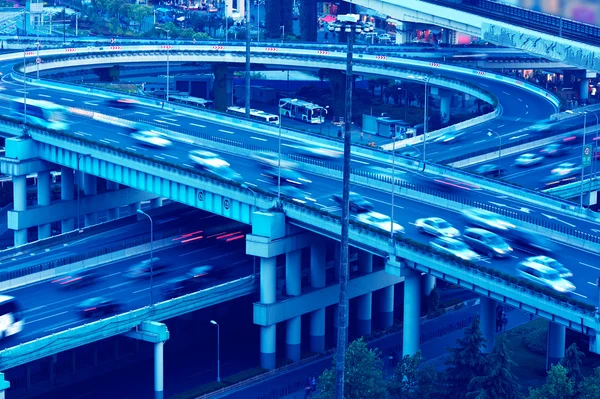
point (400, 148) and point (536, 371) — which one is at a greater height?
point (400, 148)

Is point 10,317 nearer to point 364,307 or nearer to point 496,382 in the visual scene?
Answer: point 364,307

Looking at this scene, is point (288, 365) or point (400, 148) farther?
point (400, 148)

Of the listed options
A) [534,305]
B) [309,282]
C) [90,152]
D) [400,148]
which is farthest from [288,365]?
[400,148]

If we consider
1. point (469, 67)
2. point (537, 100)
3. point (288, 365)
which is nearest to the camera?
point (288, 365)

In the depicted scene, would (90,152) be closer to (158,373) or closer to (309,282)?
(309,282)

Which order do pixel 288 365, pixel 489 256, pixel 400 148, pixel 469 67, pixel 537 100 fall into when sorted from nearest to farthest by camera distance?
pixel 489 256 < pixel 288 365 < pixel 400 148 < pixel 537 100 < pixel 469 67

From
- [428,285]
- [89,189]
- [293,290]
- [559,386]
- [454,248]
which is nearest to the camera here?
[559,386]

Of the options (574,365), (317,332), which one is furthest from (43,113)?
(574,365)

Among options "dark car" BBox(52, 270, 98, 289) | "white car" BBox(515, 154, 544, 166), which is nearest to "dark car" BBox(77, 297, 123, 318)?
"dark car" BBox(52, 270, 98, 289)
